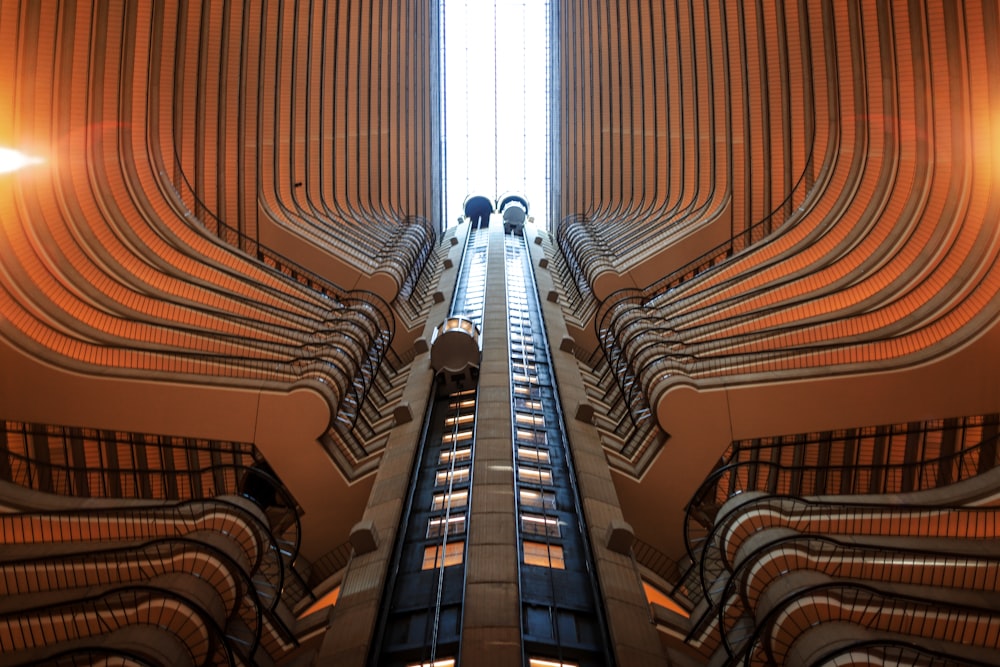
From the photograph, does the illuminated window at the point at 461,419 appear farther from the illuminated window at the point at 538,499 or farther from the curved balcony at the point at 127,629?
the curved balcony at the point at 127,629

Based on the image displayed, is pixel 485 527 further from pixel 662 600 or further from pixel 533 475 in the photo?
pixel 662 600

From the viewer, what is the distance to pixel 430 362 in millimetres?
Result: 24500

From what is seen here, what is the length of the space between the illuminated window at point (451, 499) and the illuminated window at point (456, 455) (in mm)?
1626

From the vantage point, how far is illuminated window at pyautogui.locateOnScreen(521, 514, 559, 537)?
15.2m

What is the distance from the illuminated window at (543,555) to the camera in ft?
46.4

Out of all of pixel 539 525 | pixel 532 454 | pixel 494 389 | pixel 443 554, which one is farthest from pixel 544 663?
pixel 494 389

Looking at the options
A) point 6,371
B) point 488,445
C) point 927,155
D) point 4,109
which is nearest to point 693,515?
point 488,445

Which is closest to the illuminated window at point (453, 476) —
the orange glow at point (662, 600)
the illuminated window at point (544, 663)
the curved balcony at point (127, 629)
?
the orange glow at point (662, 600)

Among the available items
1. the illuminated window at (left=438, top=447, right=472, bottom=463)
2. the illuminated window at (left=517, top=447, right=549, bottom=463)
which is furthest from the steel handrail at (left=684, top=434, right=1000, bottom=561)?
the illuminated window at (left=438, top=447, right=472, bottom=463)

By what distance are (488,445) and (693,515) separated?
4.43 m

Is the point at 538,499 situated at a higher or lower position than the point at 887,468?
lower

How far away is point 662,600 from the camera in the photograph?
1535 centimetres

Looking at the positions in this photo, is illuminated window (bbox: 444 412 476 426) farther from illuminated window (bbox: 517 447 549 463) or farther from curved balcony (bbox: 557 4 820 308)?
curved balcony (bbox: 557 4 820 308)

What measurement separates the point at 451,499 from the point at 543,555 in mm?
2787
